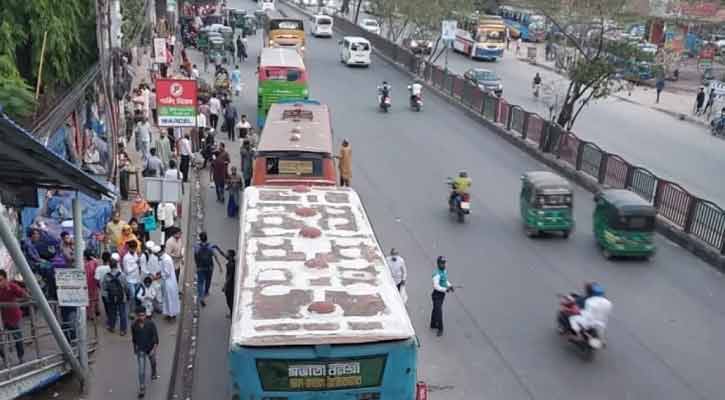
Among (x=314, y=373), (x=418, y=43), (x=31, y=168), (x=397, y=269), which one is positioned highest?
(x=31, y=168)

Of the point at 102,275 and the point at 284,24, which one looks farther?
the point at 284,24

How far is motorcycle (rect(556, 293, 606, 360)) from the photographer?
1225 centimetres

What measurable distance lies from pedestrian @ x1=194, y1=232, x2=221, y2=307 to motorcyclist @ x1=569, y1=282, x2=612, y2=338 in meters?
6.34

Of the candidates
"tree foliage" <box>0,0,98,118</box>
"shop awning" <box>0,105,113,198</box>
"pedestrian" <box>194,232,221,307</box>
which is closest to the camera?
"shop awning" <box>0,105,113,198</box>

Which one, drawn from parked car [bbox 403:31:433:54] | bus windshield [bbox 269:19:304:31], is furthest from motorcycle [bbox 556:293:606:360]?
bus windshield [bbox 269:19:304:31]

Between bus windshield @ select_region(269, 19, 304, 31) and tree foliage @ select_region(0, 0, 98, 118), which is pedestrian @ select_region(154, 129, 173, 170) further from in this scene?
bus windshield @ select_region(269, 19, 304, 31)

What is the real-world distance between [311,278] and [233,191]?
9195 millimetres

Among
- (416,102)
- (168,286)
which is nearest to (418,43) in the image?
(416,102)

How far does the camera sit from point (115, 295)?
39.7ft

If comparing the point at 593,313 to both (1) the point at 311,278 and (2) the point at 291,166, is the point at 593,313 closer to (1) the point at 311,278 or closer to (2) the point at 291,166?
(1) the point at 311,278

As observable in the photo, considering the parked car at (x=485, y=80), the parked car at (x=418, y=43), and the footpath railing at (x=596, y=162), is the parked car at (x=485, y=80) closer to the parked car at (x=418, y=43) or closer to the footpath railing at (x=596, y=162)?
the footpath railing at (x=596, y=162)

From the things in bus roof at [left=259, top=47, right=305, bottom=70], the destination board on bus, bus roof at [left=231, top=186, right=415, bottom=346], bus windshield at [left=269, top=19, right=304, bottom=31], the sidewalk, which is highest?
bus windshield at [left=269, top=19, right=304, bottom=31]

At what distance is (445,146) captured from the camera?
26.5m

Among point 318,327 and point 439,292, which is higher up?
point 318,327
